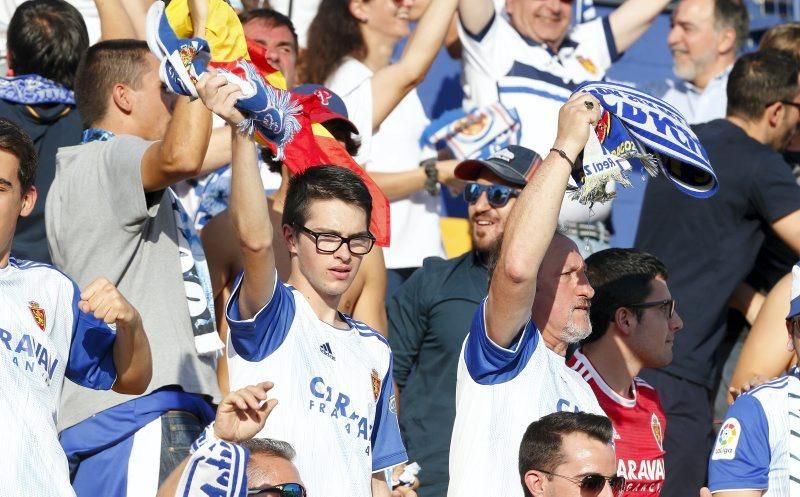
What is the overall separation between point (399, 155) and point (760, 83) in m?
1.75

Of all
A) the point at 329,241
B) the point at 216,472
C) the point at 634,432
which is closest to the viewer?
the point at 216,472

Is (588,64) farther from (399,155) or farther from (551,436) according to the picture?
(551,436)

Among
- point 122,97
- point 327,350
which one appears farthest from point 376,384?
point 122,97

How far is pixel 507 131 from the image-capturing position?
665cm

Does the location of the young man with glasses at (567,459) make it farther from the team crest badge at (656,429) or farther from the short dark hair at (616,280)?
the short dark hair at (616,280)

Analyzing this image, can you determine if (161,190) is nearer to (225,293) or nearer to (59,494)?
(225,293)

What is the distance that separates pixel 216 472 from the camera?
314cm

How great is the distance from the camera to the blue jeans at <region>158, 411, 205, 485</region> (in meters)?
4.47

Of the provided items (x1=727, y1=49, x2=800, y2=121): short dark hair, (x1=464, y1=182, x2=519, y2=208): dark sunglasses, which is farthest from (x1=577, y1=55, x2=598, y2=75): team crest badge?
(x1=464, y1=182, x2=519, y2=208): dark sunglasses

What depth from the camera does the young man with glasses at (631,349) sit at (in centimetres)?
490

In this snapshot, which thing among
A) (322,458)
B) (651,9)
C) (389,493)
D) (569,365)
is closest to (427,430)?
(569,365)

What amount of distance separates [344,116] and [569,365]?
1218 millimetres

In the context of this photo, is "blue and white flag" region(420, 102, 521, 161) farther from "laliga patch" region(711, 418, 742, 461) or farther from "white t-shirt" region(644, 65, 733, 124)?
"laliga patch" region(711, 418, 742, 461)

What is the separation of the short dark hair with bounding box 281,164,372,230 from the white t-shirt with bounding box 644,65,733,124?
3.89 metres
